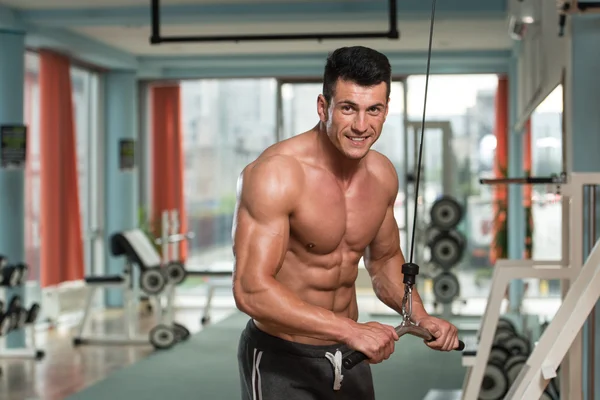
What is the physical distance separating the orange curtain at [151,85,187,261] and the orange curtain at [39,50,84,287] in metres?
1.69

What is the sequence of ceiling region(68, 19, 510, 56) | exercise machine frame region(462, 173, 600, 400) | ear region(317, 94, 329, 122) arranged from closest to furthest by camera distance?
ear region(317, 94, 329, 122), exercise machine frame region(462, 173, 600, 400), ceiling region(68, 19, 510, 56)

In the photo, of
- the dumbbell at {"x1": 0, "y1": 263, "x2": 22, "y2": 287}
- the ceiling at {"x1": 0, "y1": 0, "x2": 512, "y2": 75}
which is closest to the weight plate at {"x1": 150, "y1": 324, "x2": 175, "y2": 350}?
the dumbbell at {"x1": 0, "y1": 263, "x2": 22, "y2": 287}

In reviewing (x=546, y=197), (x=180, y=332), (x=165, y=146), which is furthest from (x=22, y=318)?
(x=165, y=146)

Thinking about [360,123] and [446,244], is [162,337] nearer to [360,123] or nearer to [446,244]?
[446,244]

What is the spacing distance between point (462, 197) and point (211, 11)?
12.0 ft

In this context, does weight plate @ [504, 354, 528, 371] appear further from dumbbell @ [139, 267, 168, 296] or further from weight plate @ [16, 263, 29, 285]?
weight plate @ [16, 263, 29, 285]

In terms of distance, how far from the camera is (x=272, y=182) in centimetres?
191

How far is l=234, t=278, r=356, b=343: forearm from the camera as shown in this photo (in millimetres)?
1735

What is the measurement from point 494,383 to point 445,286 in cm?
301

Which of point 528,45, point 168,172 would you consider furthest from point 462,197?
point 528,45

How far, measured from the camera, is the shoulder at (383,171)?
7.01ft

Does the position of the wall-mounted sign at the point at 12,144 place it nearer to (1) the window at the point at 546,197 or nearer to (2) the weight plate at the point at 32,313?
(2) the weight plate at the point at 32,313

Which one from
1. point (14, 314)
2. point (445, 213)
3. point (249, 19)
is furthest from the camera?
point (445, 213)

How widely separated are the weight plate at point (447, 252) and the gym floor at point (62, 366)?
211 centimetres
